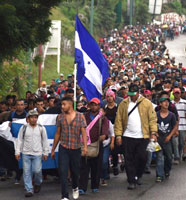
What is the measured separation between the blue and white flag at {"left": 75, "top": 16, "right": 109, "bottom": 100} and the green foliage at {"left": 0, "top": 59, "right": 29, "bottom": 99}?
13.1 feet

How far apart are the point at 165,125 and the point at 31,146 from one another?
2.88m

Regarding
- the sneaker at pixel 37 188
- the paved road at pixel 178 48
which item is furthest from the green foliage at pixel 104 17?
the sneaker at pixel 37 188

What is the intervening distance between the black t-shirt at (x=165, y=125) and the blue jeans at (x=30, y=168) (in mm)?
2661

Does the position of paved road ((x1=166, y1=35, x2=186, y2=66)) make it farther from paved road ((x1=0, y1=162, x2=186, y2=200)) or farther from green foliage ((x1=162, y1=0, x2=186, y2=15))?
paved road ((x1=0, y1=162, x2=186, y2=200))

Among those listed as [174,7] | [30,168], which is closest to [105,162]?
[30,168]

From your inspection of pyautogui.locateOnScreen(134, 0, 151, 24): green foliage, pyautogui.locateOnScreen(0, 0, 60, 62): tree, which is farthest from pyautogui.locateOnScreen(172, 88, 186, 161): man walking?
pyautogui.locateOnScreen(134, 0, 151, 24): green foliage

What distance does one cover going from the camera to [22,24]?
1209 centimetres

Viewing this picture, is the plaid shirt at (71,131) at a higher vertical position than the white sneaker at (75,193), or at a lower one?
higher

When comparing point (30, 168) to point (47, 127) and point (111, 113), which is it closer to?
point (47, 127)

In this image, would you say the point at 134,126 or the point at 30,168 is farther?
the point at 134,126

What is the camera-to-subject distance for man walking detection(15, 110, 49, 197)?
35.8 ft

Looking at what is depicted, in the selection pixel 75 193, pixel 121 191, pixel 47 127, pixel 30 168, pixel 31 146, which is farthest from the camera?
pixel 47 127

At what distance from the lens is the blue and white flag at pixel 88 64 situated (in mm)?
12508

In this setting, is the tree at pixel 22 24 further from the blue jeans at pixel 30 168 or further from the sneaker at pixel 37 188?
the sneaker at pixel 37 188
